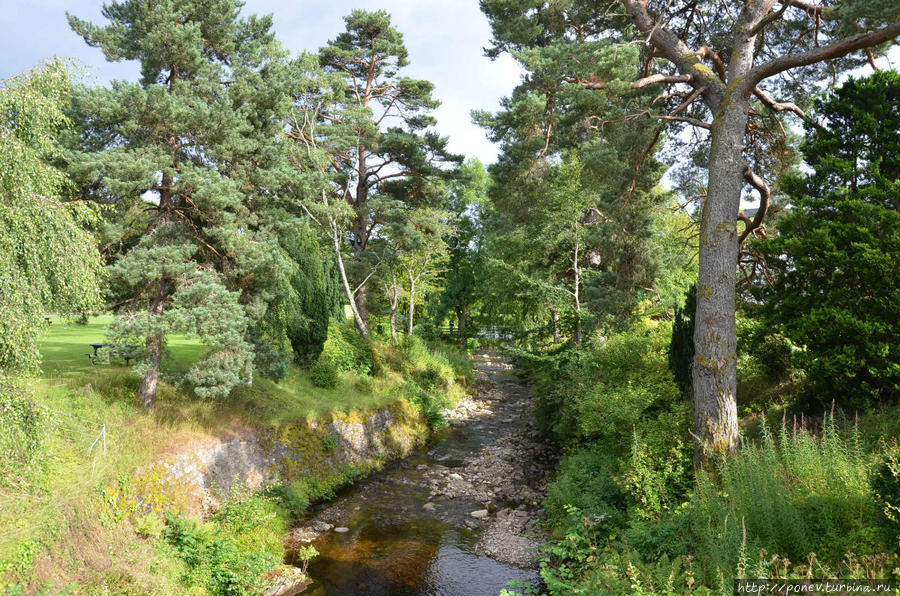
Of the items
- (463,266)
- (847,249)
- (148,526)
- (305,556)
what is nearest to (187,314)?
(148,526)

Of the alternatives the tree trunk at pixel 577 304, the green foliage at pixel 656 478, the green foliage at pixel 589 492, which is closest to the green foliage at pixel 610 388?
the green foliage at pixel 589 492

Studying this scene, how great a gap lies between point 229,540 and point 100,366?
684 cm

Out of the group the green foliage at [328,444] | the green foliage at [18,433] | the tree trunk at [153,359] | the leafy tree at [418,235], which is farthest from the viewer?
the leafy tree at [418,235]

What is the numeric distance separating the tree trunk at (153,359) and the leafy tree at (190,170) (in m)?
0.03

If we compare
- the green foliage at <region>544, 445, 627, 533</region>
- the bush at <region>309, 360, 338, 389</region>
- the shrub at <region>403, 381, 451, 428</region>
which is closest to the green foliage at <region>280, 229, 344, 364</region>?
the bush at <region>309, 360, 338, 389</region>

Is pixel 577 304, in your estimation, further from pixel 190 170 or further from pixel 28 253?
pixel 28 253

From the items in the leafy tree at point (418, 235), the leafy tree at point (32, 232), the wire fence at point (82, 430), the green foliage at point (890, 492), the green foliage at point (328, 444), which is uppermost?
the leafy tree at point (418, 235)

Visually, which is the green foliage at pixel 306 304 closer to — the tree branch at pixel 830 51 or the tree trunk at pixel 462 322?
the tree branch at pixel 830 51

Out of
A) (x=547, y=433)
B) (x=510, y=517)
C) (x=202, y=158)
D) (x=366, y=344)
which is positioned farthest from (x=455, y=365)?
(x=202, y=158)

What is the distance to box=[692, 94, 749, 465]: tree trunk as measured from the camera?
7773mm

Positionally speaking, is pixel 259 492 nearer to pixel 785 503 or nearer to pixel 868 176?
pixel 785 503

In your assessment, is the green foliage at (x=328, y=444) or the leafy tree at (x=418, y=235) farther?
the leafy tree at (x=418, y=235)

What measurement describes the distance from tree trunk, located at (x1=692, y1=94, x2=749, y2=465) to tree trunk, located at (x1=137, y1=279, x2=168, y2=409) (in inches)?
418

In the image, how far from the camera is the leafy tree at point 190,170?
965cm
